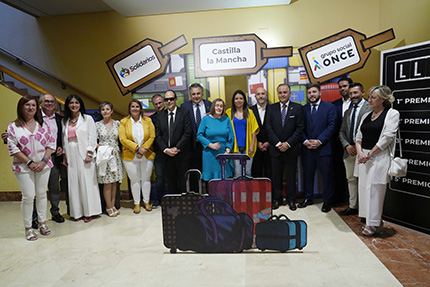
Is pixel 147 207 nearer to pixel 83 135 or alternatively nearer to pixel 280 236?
pixel 83 135

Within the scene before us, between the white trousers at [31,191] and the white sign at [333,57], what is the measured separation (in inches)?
160

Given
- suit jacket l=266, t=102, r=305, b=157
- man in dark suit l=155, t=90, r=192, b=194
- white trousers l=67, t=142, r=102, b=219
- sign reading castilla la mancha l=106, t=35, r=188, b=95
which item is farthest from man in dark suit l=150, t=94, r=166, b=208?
suit jacket l=266, t=102, r=305, b=157

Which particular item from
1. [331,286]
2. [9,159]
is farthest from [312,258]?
[9,159]

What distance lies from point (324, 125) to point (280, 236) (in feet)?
6.82

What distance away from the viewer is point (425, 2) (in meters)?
4.06

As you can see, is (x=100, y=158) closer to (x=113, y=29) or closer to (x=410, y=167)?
(x=113, y=29)

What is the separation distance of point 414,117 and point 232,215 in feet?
7.60

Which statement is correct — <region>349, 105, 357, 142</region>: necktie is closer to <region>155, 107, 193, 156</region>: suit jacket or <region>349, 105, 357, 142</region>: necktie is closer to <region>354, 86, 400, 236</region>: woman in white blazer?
<region>354, 86, 400, 236</region>: woman in white blazer

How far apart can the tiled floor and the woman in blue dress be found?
5.75 ft

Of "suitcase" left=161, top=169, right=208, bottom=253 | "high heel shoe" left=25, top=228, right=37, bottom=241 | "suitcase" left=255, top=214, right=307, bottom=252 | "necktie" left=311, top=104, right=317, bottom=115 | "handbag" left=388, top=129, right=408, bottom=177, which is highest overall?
"necktie" left=311, top=104, right=317, bottom=115

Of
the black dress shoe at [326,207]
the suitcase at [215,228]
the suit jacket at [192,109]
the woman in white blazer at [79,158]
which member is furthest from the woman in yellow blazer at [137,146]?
the black dress shoe at [326,207]

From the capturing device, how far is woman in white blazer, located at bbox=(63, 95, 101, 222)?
4.13m

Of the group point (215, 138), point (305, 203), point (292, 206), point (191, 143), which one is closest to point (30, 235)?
point (191, 143)

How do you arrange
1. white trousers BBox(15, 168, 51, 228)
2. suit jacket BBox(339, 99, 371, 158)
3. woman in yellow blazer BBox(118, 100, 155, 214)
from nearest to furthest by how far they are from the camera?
white trousers BBox(15, 168, 51, 228) → suit jacket BBox(339, 99, 371, 158) → woman in yellow blazer BBox(118, 100, 155, 214)
